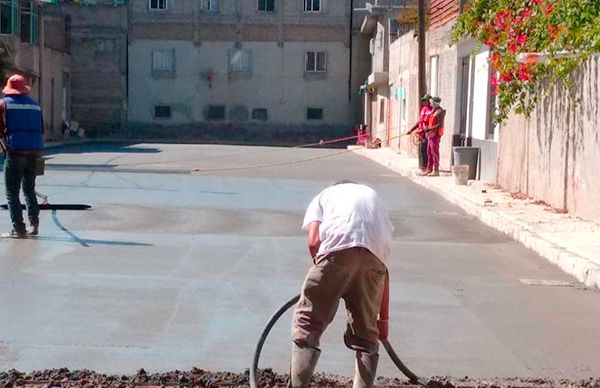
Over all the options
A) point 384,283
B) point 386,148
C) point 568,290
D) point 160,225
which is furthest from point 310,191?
point 386,148

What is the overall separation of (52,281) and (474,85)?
695 inches

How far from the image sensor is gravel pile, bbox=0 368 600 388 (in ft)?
20.1

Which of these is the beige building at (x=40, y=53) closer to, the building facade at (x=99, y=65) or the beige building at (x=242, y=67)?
the building facade at (x=99, y=65)

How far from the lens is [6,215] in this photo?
576 inches

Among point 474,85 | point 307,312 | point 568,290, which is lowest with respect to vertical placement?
point 568,290

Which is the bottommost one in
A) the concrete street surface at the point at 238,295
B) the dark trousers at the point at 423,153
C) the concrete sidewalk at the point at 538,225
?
the concrete street surface at the point at 238,295

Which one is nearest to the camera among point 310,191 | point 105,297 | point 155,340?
point 155,340

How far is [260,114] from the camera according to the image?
57.2 metres

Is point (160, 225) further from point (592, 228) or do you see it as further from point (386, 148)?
point (386, 148)

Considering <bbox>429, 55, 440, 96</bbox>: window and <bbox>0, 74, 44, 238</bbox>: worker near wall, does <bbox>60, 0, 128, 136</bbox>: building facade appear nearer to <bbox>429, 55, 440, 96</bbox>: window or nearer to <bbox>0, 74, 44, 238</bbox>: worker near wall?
<bbox>429, 55, 440, 96</bbox>: window

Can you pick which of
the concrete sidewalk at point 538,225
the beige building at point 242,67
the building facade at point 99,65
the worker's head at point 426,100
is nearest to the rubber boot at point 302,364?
the concrete sidewalk at point 538,225

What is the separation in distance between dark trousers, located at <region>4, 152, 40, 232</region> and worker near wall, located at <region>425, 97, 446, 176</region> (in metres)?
13.7

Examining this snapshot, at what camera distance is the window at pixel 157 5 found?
5753 centimetres

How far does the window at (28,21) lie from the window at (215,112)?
45.5 ft
